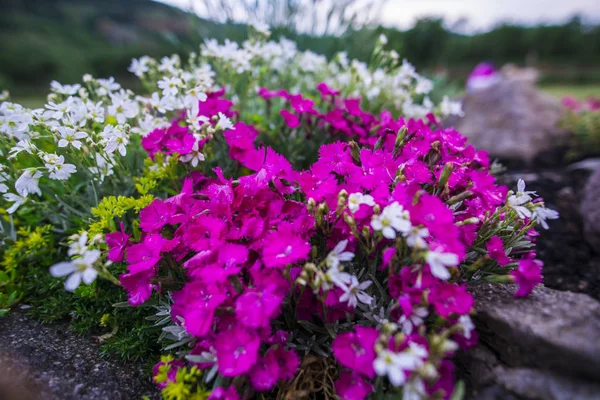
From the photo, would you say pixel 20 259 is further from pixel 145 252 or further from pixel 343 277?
pixel 343 277

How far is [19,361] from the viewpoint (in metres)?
1.35

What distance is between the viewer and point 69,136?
1.48 meters

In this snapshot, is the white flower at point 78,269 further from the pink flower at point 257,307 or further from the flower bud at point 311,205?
the flower bud at point 311,205

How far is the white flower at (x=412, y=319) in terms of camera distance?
3.60 feet

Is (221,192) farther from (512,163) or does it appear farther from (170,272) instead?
(512,163)

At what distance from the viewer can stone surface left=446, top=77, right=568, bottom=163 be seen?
3788mm

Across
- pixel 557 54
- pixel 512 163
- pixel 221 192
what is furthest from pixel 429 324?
pixel 557 54

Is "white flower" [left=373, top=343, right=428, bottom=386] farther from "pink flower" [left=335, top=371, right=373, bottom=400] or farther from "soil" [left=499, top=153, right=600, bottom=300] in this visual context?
"soil" [left=499, top=153, right=600, bottom=300]

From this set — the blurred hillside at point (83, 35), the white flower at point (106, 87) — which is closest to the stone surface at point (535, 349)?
the white flower at point (106, 87)

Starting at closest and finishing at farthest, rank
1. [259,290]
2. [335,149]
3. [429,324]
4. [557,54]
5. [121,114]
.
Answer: [259,290] → [429,324] → [335,149] → [121,114] → [557,54]

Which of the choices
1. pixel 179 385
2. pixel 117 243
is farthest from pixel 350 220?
pixel 117 243

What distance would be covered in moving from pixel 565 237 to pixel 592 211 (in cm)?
22

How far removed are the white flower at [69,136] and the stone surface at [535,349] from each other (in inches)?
58.8

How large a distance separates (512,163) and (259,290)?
3260mm
